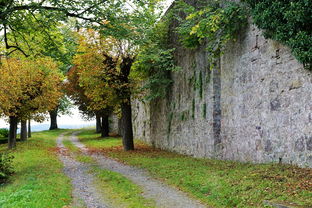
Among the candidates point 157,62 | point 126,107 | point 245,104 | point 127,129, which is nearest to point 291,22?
point 245,104

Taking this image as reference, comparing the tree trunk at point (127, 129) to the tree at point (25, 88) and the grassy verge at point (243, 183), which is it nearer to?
the tree at point (25, 88)

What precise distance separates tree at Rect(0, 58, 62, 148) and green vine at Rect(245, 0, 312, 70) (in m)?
13.2

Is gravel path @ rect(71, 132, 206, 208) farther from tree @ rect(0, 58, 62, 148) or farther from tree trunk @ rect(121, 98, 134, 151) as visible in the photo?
tree @ rect(0, 58, 62, 148)

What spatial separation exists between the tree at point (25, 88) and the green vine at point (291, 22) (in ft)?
43.4

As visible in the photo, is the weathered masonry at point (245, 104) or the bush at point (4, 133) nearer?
the weathered masonry at point (245, 104)

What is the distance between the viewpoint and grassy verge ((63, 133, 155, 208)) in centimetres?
737

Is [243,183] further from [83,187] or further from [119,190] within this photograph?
[83,187]

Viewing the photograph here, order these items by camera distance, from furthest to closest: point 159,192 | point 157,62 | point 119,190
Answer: point 157,62
point 119,190
point 159,192

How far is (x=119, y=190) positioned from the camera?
8.76 m

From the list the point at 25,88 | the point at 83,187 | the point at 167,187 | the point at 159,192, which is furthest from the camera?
the point at 25,88

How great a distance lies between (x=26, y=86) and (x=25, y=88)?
38 centimetres

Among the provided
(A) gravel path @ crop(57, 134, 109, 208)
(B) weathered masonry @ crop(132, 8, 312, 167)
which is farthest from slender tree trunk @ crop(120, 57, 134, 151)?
(A) gravel path @ crop(57, 134, 109, 208)

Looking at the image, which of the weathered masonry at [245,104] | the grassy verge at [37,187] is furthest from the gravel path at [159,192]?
the weathered masonry at [245,104]

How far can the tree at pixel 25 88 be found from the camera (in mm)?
18625
